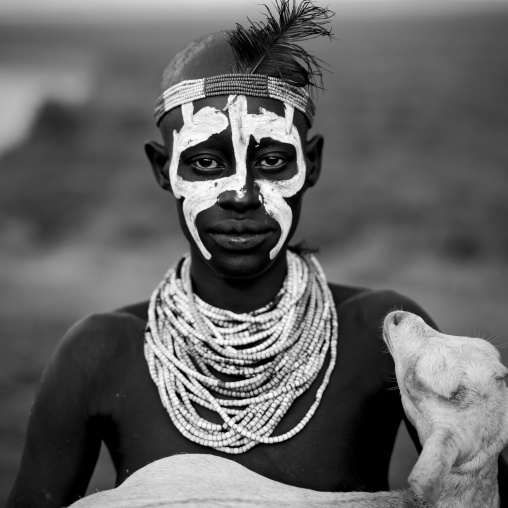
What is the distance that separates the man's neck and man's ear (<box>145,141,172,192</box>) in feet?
1.11

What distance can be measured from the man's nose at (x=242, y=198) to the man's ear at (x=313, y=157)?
1.20ft

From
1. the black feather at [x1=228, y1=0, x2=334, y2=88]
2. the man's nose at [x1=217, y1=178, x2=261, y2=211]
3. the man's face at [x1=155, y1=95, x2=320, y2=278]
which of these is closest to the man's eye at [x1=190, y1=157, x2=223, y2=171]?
the man's face at [x1=155, y1=95, x2=320, y2=278]

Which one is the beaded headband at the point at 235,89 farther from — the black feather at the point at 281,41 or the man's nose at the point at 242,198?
the man's nose at the point at 242,198

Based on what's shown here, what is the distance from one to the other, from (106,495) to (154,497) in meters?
0.19

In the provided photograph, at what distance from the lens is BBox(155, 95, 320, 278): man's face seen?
2.89m

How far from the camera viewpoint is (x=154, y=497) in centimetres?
243

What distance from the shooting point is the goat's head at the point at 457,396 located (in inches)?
91.4

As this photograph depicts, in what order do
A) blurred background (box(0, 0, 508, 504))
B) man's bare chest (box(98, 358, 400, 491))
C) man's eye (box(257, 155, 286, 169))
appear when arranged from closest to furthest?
man's bare chest (box(98, 358, 400, 491)), man's eye (box(257, 155, 286, 169)), blurred background (box(0, 0, 508, 504))

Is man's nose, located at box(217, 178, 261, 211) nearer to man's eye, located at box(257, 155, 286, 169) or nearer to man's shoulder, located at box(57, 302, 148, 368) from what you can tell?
man's eye, located at box(257, 155, 286, 169)

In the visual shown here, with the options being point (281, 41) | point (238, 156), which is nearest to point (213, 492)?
point (238, 156)

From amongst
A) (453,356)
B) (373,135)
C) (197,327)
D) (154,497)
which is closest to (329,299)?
(197,327)

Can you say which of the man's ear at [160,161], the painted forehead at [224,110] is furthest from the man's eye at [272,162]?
the man's ear at [160,161]

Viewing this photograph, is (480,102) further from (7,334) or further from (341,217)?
(7,334)

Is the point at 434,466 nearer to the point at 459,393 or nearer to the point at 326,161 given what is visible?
the point at 459,393
